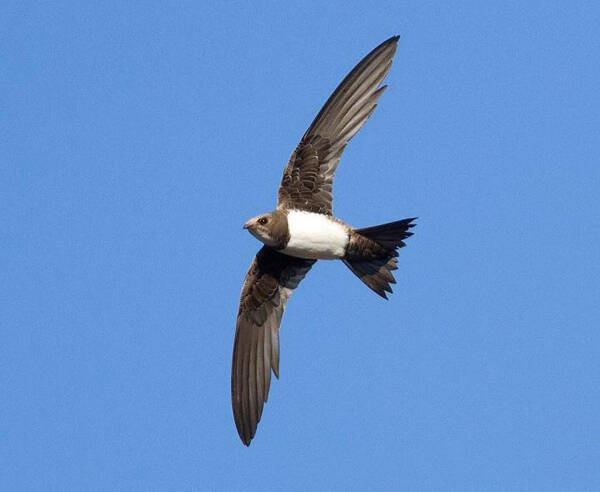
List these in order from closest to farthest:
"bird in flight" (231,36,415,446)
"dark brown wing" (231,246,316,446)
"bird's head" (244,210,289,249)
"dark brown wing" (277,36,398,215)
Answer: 1. "bird's head" (244,210,289,249)
2. "bird in flight" (231,36,415,446)
3. "dark brown wing" (277,36,398,215)
4. "dark brown wing" (231,246,316,446)

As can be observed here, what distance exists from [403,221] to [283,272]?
1.57m

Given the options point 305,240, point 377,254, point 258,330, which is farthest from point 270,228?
point 258,330

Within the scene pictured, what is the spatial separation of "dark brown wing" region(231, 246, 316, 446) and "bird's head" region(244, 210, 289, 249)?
2.09 feet

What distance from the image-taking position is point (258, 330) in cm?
1102

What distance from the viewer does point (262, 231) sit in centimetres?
996

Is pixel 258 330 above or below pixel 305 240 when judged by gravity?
below

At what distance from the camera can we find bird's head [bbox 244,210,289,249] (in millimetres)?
9930

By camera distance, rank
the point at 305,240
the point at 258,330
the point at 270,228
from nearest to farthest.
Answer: the point at 270,228
the point at 305,240
the point at 258,330

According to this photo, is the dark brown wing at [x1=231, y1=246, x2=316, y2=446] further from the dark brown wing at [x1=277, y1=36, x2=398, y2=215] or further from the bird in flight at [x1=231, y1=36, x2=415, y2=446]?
the dark brown wing at [x1=277, y1=36, x2=398, y2=215]

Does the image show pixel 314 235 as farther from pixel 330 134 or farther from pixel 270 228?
pixel 330 134

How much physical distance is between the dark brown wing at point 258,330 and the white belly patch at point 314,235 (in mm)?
617

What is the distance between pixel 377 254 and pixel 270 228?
1.06 metres

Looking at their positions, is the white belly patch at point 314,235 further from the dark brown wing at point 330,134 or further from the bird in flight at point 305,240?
the dark brown wing at point 330,134

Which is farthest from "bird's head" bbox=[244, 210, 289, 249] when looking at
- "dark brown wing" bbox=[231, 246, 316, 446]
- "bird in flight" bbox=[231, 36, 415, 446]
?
"dark brown wing" bbox=[231, 246, 316, 446]
